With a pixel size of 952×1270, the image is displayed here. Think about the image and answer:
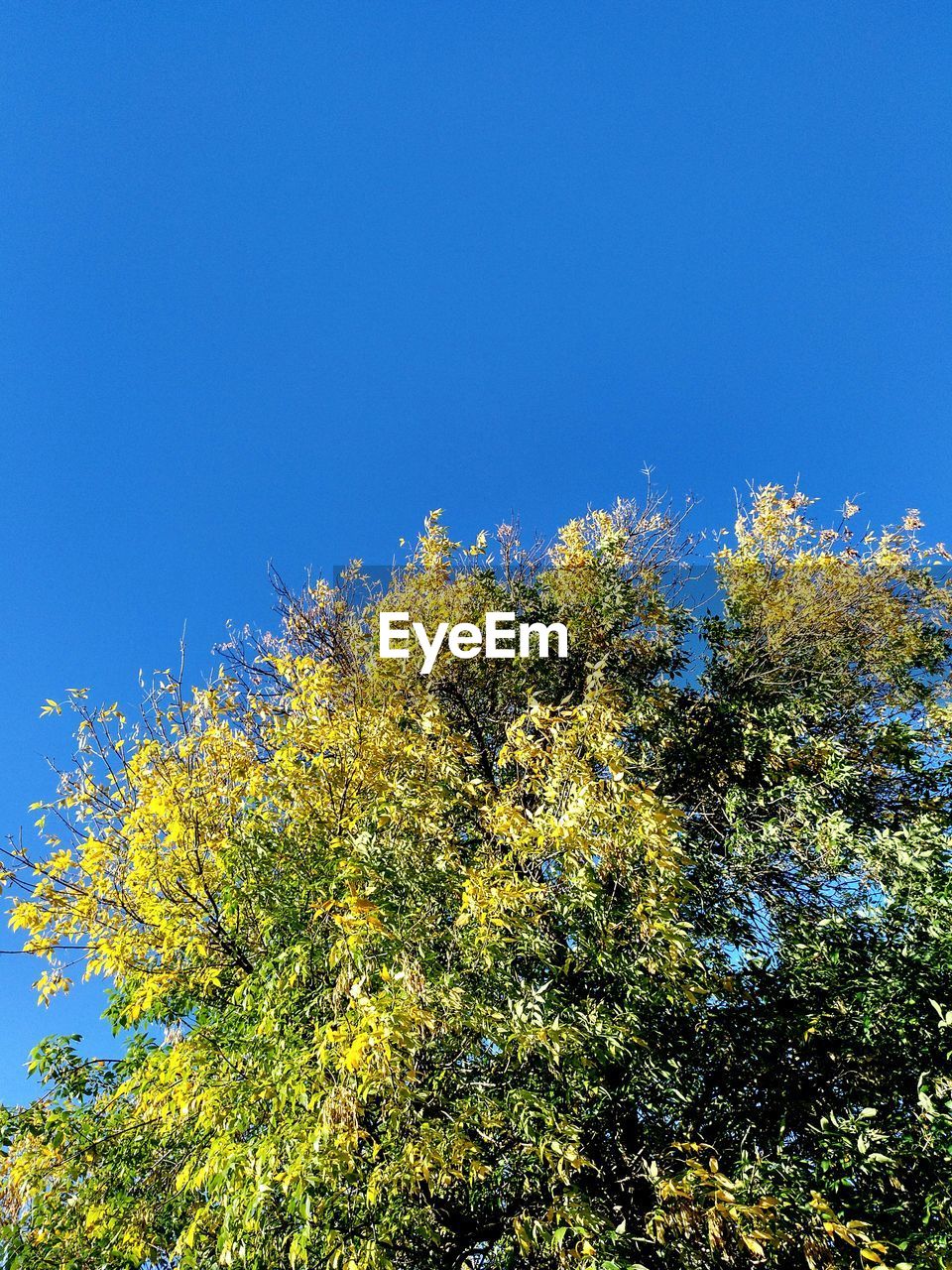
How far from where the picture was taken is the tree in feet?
11.5

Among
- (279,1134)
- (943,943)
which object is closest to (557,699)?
(943,943)

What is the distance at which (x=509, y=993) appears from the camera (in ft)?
13.3

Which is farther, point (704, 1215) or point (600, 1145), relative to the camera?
point (600, 1145)

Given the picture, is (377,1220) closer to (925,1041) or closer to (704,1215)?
(704,1215)

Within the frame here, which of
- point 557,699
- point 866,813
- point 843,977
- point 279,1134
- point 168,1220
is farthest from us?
point 557,699

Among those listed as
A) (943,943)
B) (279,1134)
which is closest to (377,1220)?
(279,1134)

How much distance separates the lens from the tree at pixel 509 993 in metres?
3.50

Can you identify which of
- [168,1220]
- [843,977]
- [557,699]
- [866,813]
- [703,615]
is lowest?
[168,1220]

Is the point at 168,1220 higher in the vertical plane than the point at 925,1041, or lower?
lower

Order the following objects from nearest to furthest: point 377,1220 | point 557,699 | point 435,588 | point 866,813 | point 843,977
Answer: point 377,1220, point 843,977, point 866,813, point 557,699, point 435,588

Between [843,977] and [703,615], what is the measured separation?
4.05m

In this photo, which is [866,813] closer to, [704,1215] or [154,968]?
[704,1215]

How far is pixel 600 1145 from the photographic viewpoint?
193 inches

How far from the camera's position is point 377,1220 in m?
3.61
